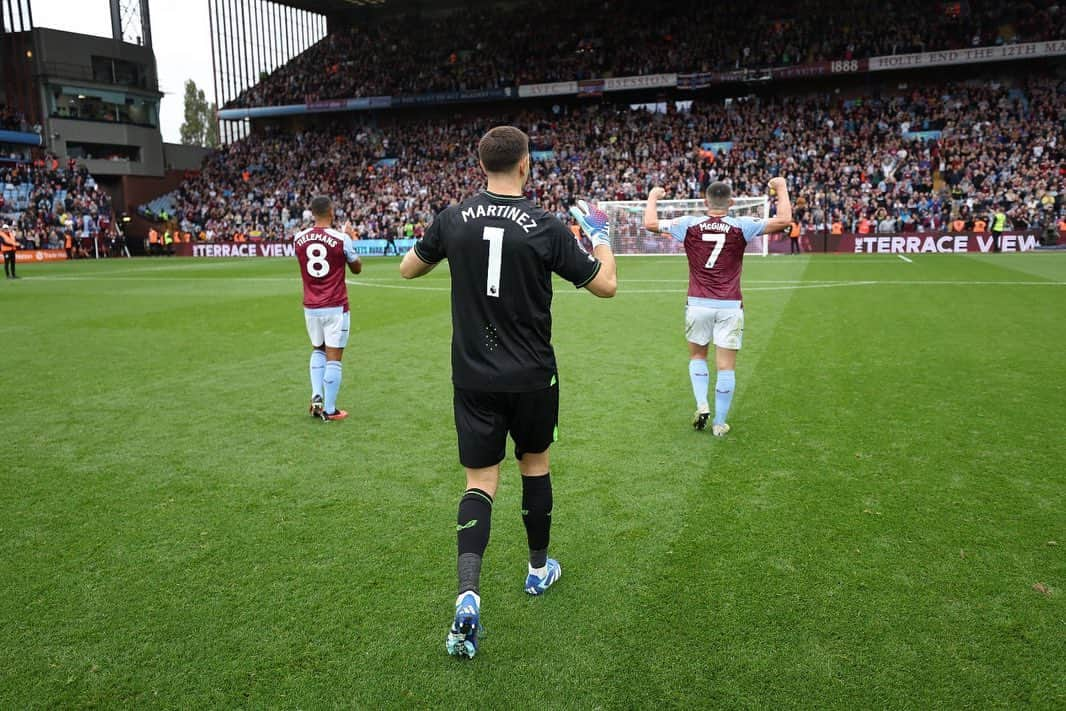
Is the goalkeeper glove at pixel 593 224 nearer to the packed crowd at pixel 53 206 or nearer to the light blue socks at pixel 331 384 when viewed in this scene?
the light blue socks at pixel 331 384

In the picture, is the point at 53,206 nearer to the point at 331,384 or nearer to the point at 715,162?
the point at 715,162

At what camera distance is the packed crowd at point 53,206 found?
133 ft

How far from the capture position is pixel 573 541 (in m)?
A: 4.57

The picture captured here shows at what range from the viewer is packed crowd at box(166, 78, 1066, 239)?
35.5 metres

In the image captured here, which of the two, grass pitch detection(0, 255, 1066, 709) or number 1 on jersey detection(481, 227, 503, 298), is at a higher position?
number 1 on jersey detection(481, 227, 503, 298)

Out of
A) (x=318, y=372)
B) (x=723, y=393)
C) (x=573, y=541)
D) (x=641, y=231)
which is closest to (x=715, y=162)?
(x=641, y=231)

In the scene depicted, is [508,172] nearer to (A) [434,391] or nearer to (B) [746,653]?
(B) [746,653]

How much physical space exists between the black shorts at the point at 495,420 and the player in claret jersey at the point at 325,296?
4.04 metres

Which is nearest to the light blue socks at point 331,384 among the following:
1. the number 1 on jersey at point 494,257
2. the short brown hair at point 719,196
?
the short brown hair at point 719,196

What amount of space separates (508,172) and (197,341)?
396 inches

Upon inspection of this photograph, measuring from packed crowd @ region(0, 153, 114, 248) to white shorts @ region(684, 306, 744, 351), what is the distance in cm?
4290

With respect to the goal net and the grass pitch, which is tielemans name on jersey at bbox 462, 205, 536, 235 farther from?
the goal net

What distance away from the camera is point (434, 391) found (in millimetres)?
8477

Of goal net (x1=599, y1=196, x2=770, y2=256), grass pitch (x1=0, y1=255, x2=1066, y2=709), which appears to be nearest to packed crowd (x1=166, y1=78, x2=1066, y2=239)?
goal net (x1=599, y1=196, x2=770, y2=256)
